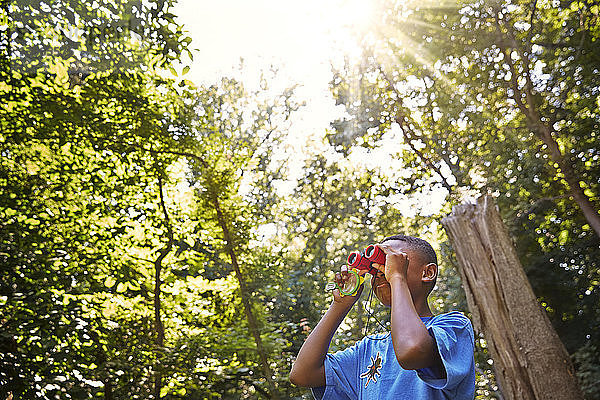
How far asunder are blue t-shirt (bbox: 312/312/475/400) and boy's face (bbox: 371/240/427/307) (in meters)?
0.10

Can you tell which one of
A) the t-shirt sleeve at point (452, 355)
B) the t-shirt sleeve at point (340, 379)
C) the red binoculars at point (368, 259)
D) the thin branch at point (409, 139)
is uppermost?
the thin branch at point (409, 139)

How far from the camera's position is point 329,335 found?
5.13 ft

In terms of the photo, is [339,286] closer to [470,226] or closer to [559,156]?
[470,226]

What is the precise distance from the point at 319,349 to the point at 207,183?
164 inches

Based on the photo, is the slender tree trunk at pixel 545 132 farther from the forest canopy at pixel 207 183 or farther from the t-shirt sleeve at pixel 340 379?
the t-shirt sleeve at pixel 340 379

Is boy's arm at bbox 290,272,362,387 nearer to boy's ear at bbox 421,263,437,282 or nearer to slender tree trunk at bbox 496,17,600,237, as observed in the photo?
boy's ear at bbox 421,263,437,282

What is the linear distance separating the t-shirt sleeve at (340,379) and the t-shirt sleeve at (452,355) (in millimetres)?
416

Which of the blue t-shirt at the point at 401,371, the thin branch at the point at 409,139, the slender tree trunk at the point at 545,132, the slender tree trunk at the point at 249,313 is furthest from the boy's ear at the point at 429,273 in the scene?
Result: the thin branch at the point at 409,139

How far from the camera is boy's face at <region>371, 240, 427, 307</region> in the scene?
1502 mm

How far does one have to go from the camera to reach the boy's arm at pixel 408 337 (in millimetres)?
1183

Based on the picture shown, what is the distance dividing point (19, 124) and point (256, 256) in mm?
3076

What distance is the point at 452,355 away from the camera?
121 cm

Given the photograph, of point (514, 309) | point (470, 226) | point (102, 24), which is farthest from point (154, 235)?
point (514, 309)

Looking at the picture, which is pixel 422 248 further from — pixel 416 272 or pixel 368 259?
pixel 368 259
